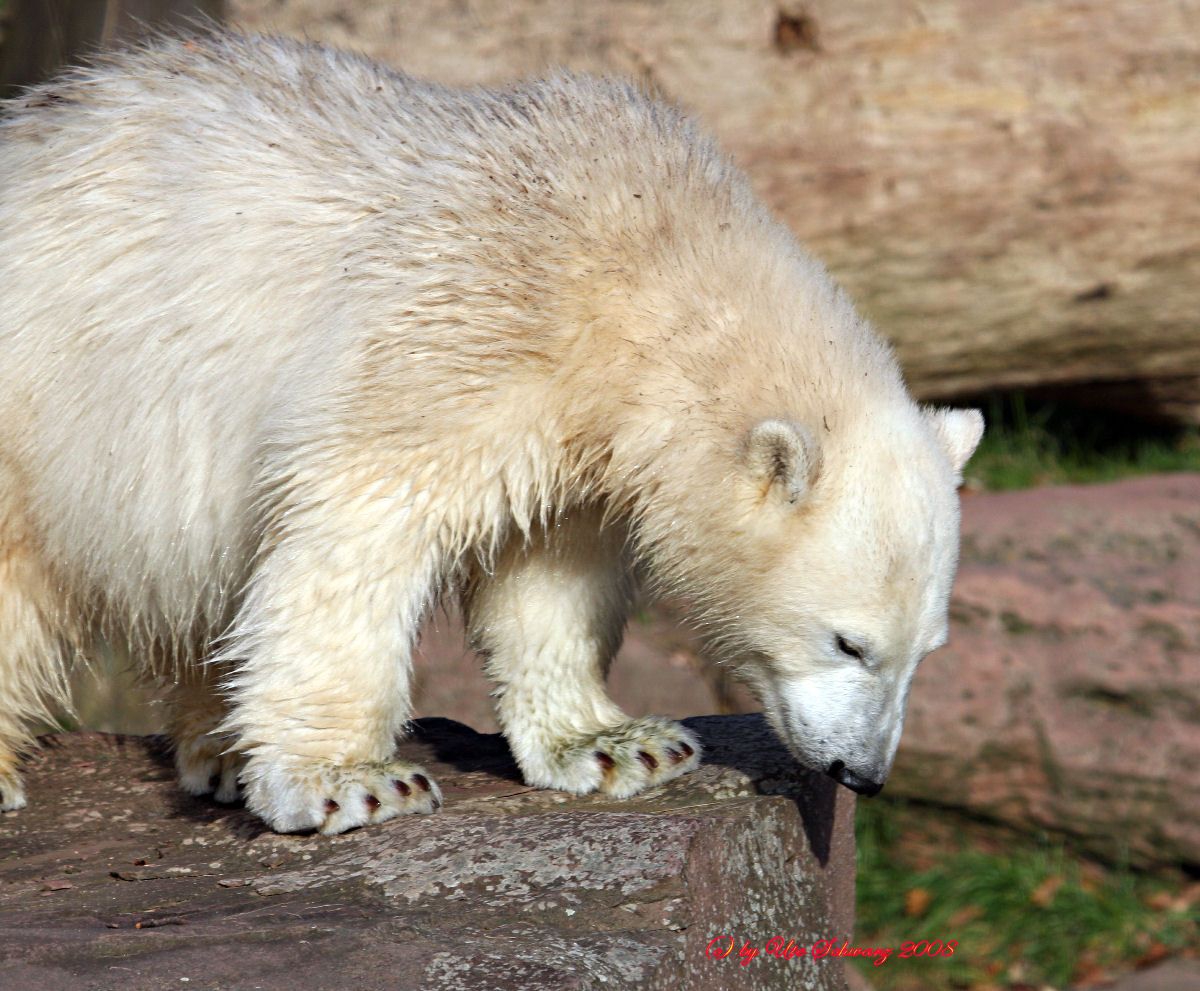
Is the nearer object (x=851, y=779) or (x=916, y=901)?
(x=851, y=779)

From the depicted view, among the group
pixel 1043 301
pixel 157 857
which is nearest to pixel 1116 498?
pixel 1043 301

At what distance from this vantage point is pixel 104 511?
412 cm

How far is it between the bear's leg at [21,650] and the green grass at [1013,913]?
14.5 ft

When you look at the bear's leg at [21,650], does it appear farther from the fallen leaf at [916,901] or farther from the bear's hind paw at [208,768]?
the fallen leaf at [916,901]

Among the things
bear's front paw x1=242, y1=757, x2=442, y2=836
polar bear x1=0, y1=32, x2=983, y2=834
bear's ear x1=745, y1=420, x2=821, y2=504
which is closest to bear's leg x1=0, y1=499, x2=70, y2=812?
polar bear x1=0, y1=32, x2=983, y2=834

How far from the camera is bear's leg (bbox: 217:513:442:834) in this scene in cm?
371

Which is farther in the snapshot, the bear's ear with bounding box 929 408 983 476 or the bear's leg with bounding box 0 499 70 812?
the bear's leg with bounding box 0 499 70 812

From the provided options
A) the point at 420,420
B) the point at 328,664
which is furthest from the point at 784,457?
the point at 328,664

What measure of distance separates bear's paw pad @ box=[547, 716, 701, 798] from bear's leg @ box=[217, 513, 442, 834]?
511mm

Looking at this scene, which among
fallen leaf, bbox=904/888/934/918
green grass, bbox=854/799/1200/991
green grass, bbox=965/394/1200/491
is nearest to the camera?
green grass, bbox=854/799/1200/991

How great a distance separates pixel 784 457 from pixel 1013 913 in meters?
4.60

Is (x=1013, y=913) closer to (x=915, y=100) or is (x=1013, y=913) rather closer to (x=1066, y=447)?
(x=1066, y=447)

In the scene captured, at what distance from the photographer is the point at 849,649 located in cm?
376
